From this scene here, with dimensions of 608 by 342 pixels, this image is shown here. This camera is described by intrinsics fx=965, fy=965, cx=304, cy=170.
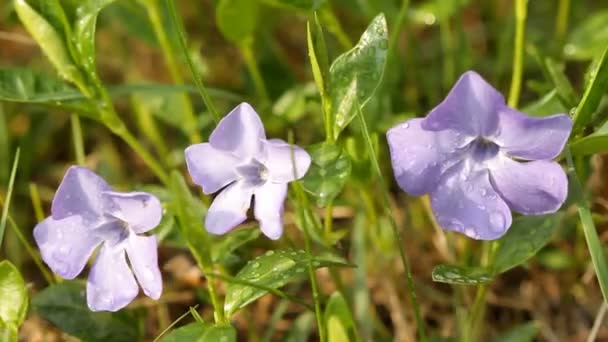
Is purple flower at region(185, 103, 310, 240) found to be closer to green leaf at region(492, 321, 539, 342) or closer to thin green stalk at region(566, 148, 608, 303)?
thin green stalk at region(566, 148, 608, 303)

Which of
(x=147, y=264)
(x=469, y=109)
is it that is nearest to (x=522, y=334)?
(x=469, y=109)

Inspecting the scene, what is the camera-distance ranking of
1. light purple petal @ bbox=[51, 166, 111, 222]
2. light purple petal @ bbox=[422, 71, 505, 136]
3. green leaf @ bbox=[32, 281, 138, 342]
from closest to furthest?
1. light purple petal @ bbox=[422, 71, 505, 136]
2. light purple petal @ bbox=[51, 166, 111, 222]
3. green leaf @ bbox=[32, 281, 138, 342]

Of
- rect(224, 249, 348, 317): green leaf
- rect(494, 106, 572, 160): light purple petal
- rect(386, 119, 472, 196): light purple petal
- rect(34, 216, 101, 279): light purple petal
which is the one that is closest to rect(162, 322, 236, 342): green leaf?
rect(224, 249, 348, 317): green leaf

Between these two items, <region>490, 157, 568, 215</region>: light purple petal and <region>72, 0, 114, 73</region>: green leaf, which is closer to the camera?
<region>490, 157, 568, 215</region>: light purple petal

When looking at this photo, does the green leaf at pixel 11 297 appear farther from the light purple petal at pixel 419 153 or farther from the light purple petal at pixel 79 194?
the light purple petal at pixel 419 153

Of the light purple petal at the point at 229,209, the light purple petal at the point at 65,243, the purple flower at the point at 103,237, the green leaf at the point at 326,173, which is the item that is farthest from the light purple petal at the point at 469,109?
the light purple petal at the point at 65,243

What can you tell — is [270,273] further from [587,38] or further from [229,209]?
[587,38]

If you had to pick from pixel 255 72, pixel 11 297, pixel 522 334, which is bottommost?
pixel 522 334
